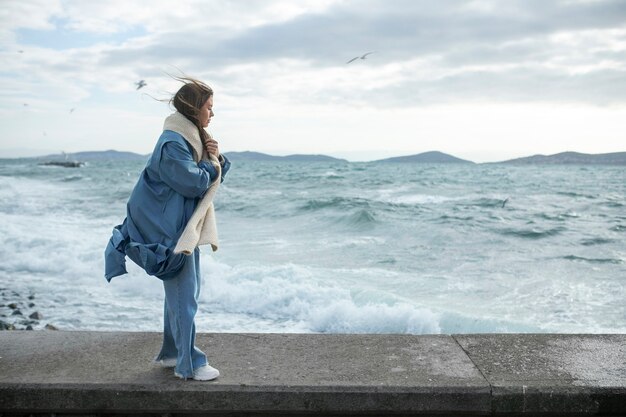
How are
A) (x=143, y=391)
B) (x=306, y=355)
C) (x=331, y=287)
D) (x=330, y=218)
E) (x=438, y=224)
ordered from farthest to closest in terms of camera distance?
(x=330, y=218), (x=438, y=224), (x=331, y=287), (x=306, y=355), (x=143, y=391)

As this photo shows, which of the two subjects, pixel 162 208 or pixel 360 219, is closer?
pixel 162 208

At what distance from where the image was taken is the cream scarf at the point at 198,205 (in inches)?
112

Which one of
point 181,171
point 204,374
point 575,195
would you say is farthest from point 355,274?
point 575,195

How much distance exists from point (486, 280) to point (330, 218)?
9.25 m

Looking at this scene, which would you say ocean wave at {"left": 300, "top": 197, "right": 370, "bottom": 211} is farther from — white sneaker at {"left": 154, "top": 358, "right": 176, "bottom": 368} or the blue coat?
the blue coat

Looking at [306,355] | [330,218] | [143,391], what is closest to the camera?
[143,391]

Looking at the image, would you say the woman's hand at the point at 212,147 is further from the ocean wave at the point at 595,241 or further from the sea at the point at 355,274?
the ocean wave at the point at 595,241

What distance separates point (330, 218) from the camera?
19.4m

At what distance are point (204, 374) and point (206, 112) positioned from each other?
1.22 meters

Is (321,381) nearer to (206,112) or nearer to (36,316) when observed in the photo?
(206,112)

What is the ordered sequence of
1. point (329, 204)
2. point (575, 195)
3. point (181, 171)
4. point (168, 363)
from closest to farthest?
1. point (181, 171)
2. point (168, 363)
3. point (329, 204)
4. point (575, 195)

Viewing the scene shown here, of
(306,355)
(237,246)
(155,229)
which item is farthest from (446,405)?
(237,246)

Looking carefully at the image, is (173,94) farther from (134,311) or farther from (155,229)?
(134,311)

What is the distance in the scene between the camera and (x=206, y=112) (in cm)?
297
